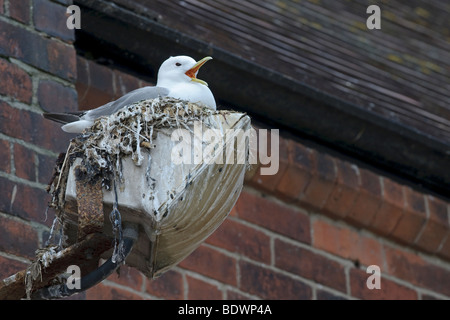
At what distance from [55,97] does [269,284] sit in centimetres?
147

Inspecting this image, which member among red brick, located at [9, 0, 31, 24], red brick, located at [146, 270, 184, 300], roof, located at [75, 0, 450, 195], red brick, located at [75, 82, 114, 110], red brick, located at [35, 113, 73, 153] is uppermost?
roof, located at [75, 0, 450, 195]

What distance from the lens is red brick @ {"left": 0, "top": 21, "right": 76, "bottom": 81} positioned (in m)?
4.66

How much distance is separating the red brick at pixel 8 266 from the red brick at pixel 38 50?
2.88 ft

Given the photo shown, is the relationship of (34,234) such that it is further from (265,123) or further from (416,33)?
(416,33)

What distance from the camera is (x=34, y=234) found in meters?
4.33


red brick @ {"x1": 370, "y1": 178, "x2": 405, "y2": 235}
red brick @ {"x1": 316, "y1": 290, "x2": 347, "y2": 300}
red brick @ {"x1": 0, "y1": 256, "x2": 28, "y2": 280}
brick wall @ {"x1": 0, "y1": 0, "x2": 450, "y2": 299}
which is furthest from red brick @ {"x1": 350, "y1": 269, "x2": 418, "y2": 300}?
red brick @ {"x1": 0, "y1": 256, "x2": 28, "y2": 280}

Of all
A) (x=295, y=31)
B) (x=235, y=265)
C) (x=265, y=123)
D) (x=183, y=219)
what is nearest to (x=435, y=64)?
(x=295, y=31)

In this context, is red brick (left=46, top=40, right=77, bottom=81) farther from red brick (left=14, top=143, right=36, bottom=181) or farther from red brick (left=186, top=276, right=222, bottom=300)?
red brick (left=186, top=276, right=222, bottom=300)

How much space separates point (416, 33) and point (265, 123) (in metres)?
2.02

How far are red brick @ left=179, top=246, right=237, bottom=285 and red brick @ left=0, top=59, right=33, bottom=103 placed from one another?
114cm

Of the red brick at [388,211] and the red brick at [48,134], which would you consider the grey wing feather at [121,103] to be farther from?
the red brick at [388,211]

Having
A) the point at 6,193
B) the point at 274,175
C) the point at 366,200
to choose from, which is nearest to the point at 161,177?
the point at 6,193

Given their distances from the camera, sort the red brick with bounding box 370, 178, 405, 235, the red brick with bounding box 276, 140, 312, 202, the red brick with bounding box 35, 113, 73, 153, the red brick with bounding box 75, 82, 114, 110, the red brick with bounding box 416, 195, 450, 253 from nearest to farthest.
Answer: the red brick with bounding box 35, 113, 73, 153 < the red brick with bounding box 75, 82, 114, 110 < the red brick with bounding box 276, 140, 312, 202 < the red brick with bounding box 370, 178, 405, 235 < the red brick with bounding box 416, 195, 450, 253

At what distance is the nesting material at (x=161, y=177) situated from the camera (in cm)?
341
